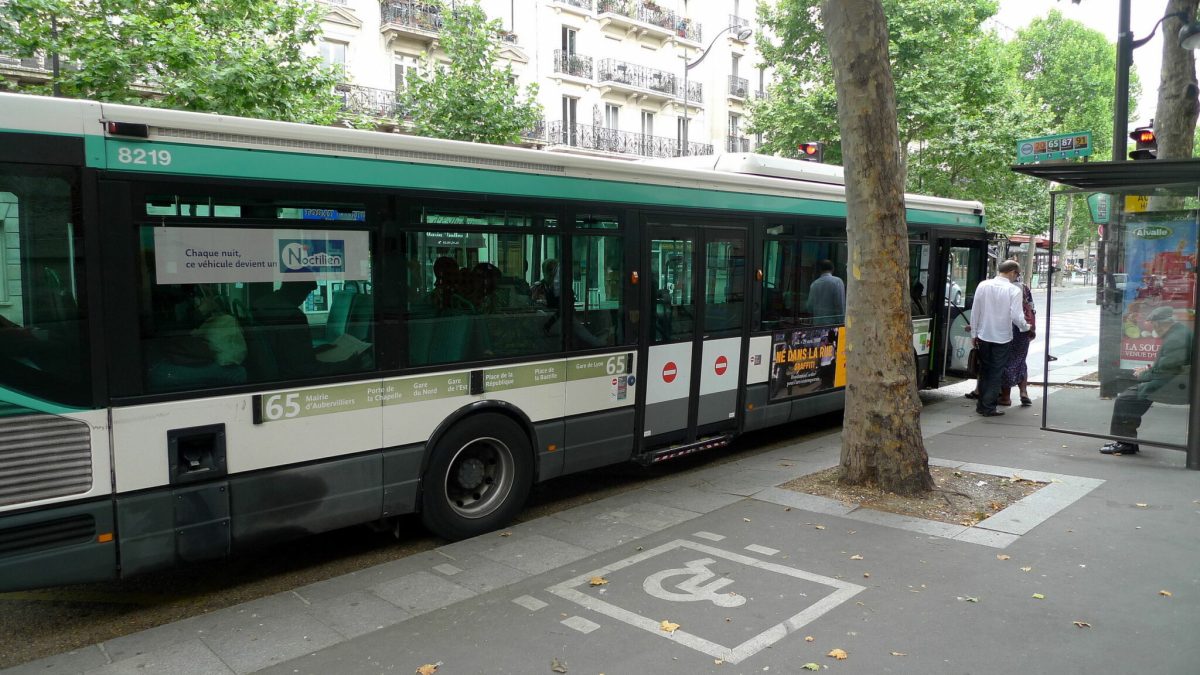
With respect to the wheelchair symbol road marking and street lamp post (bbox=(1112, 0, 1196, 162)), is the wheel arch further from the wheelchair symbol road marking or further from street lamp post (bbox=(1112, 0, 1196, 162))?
street lamp post (bbox=(1112, 0, 1196, 162))

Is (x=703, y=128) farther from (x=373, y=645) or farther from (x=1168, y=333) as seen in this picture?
(x=373, y=645)

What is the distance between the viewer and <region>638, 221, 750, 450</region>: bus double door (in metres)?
7.27

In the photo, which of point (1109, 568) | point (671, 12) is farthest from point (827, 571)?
point (671, 12)

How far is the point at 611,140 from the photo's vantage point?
109 feet

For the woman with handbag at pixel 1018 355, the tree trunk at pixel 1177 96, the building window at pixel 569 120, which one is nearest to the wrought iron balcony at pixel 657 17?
the building window at pixel 569 120

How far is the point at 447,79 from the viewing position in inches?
741

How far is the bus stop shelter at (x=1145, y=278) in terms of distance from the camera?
24.3ft

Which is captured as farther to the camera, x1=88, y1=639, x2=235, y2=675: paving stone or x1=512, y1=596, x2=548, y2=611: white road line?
x1=512, y1=596, x2=548, y2=611: white road line

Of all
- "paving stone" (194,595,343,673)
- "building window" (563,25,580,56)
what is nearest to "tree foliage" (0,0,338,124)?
"paving stone" (194,595,343,673)

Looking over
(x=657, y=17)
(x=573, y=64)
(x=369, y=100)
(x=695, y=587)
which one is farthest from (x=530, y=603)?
(x=657, y=17)

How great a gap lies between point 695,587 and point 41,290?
4.01 meters

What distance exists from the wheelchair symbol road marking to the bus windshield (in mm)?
3394

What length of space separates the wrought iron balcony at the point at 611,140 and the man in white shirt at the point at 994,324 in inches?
918

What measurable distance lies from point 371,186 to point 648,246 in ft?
9.06
